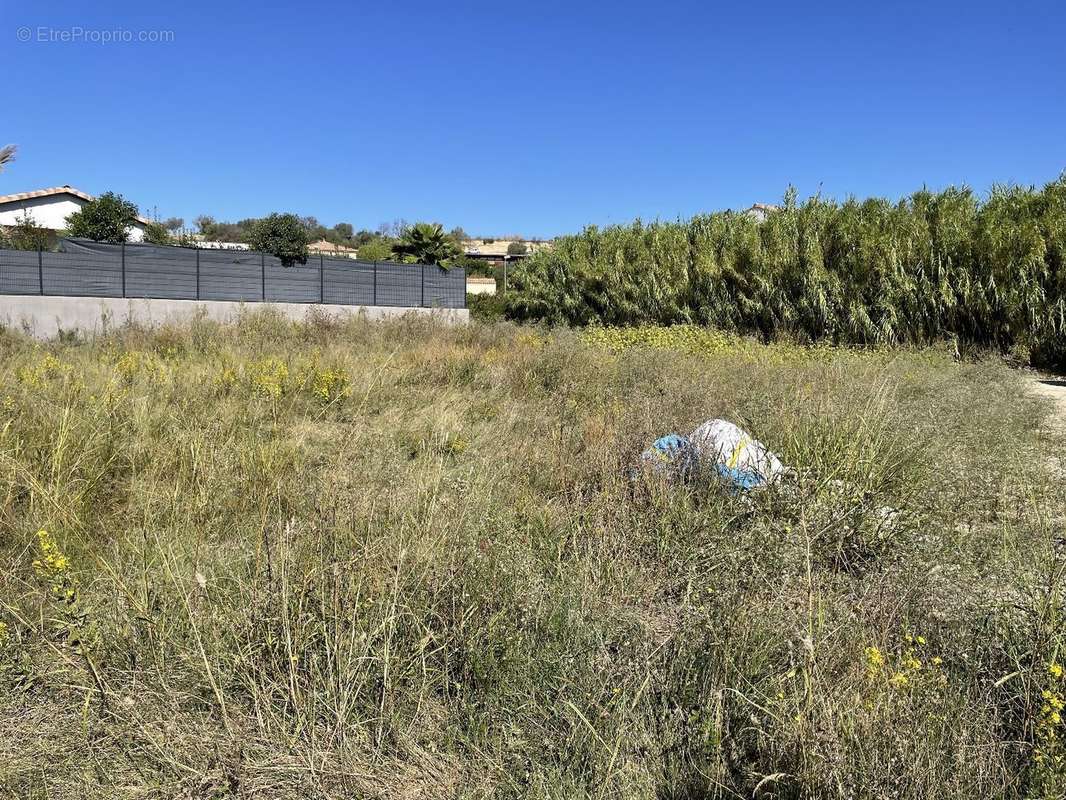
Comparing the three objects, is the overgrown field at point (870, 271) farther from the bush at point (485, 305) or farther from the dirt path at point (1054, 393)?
the bush at point (485, 305)

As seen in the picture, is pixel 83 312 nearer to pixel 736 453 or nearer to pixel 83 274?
pixel 83 274

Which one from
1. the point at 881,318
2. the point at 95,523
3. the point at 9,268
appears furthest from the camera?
the point at 9,268

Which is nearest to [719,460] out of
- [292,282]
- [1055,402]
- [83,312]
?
[1055,402]

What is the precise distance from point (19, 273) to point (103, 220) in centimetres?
1073

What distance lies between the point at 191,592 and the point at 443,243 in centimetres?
2894

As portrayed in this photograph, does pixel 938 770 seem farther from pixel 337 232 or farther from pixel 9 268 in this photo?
pixel 337 232

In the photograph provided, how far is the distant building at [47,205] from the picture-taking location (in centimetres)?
3616

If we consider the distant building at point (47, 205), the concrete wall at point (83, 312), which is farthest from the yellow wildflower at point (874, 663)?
the distant building at point (47, 205)

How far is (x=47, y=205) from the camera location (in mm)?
37188

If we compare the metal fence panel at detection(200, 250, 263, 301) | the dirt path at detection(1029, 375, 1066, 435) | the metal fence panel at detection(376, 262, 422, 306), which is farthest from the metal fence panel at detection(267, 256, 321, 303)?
the dirt path at detection(1029, 375, 1066, 435)

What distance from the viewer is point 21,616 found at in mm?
2113

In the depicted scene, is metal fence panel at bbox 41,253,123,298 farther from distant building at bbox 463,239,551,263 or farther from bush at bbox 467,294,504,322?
distant building at bbox 463,239,551,263

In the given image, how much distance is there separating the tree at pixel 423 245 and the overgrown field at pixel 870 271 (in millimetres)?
12804

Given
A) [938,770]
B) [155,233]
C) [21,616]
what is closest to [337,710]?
[21,616]
